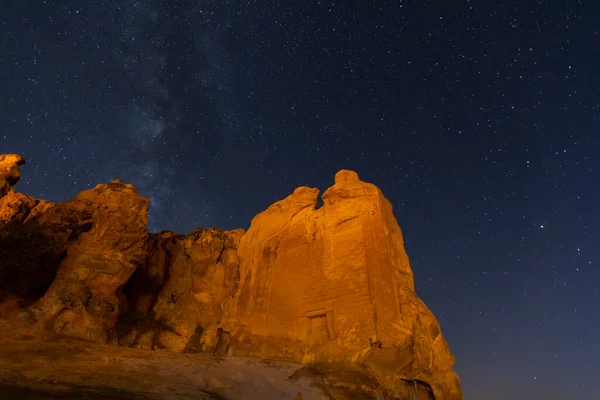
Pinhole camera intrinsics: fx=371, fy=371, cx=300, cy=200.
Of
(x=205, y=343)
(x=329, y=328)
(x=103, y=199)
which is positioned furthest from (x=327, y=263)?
(x=103, y=199)

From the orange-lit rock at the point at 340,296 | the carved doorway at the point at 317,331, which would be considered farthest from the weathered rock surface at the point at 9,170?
the carved doorway at the point at 317,331

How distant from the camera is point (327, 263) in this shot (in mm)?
19234

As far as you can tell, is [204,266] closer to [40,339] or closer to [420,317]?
[40,339]

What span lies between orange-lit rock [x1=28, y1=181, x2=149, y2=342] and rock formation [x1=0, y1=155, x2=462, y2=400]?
0.07m

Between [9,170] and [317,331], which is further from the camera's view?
[9,170]

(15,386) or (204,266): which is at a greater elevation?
(204,266)

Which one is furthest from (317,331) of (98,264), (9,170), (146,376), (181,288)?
(9,170)

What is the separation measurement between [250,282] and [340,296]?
648cm

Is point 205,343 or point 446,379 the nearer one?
point 446,379

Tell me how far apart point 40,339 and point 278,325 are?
10.9 metres

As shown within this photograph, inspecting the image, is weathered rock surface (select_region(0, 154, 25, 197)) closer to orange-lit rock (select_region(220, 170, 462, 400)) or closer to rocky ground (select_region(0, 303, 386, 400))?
rocky ground (select_region(0, 303, 386, 400))

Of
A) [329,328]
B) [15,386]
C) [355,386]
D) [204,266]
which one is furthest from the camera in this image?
[204,266]

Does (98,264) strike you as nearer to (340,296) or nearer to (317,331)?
(317,331)

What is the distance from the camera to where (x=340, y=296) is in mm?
17922
